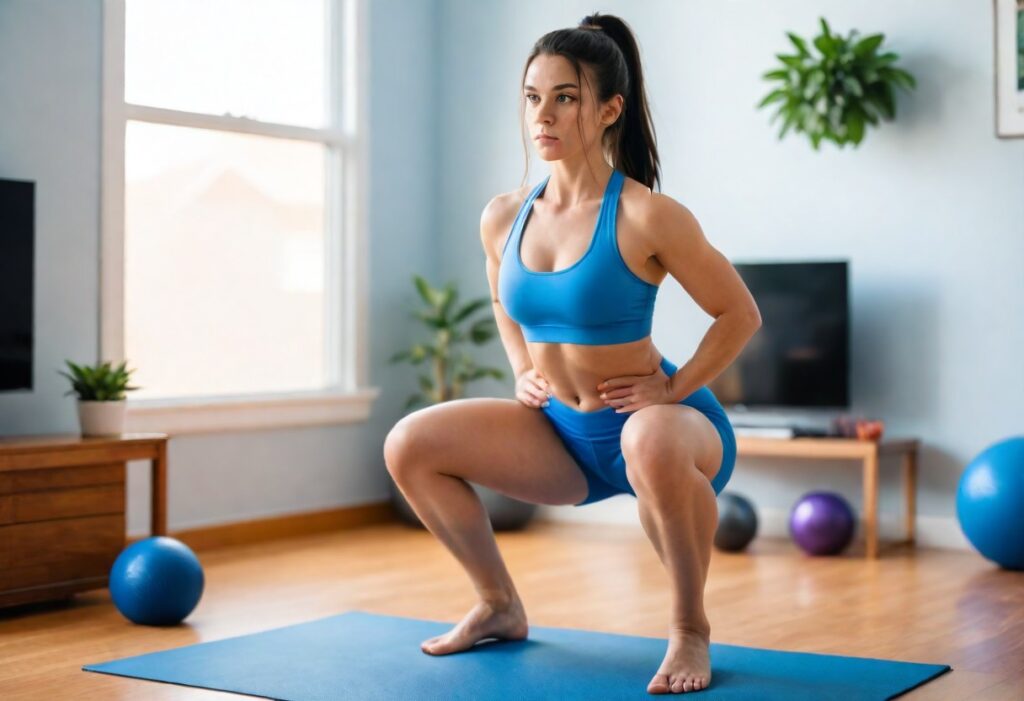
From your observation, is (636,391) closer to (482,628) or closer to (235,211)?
(482,628)

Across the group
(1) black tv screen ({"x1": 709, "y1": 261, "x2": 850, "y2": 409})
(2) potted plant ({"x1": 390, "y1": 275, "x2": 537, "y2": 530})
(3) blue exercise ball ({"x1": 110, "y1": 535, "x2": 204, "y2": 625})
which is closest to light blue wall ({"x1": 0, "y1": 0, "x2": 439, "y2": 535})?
(2) potted plant ({"x1": 390, "y1": 275, "x2": 537, "y2": 530})

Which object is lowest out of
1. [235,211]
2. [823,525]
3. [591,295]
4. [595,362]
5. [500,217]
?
[823,525]

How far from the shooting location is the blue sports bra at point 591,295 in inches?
106

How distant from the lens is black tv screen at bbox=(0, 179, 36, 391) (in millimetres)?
4074

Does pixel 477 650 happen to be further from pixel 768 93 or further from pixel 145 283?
pixel 768 93

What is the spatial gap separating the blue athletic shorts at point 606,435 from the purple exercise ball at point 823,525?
Answer: 76.9 inches

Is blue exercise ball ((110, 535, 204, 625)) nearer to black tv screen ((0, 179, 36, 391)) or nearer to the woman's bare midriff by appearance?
black tv screen ((0, 179, 36, 391))

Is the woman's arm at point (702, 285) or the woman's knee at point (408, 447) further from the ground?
the woman's arm at point (702, 285)

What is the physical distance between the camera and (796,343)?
5031 millimetres

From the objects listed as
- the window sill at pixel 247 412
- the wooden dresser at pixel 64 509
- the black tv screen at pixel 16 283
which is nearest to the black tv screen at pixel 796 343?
the window sill at pixel 247 412

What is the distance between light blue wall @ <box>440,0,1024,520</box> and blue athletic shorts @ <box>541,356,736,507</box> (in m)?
2.29

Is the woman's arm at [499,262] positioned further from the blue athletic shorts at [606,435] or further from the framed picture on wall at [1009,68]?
the framed picture on wall at [1009,68]

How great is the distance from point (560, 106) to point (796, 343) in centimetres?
251

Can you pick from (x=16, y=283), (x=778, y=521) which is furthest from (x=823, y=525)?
(x=16, y=283)
